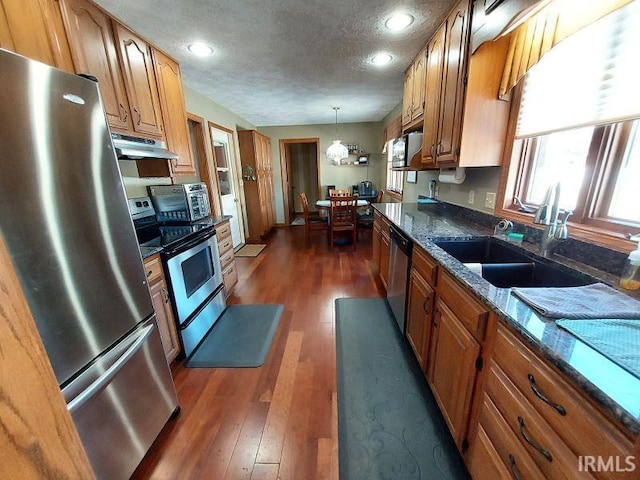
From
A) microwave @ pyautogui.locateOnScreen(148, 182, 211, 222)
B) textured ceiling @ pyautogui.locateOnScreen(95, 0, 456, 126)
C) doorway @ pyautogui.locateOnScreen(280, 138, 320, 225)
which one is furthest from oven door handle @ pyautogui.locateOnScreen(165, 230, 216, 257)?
doorway @ pyautogui.locateOnScreen(280, 138, 320, 225)

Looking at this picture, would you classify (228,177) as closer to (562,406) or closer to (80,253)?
(80,253)

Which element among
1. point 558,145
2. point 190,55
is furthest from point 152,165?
point 558,145

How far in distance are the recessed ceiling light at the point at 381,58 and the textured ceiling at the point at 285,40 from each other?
5 cm

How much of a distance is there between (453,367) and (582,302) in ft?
1.87

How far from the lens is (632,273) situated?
2.88 ft

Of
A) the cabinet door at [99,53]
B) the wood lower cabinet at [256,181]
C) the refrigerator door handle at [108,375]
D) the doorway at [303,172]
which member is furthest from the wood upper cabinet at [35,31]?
the doorway at [303,172]

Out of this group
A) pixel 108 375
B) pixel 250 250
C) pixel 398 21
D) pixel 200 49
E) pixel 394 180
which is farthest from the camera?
pixel 394 180

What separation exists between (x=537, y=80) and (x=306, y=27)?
59.9 inches

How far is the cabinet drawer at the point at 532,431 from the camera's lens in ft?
1.94

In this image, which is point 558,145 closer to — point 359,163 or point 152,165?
point 152,165

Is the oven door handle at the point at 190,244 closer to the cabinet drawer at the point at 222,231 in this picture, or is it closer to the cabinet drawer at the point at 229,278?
the cabinet drawer at the point at 222,231

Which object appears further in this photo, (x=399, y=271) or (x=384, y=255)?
(x=384, y=255)

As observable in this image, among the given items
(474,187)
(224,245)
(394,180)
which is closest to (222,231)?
(224,245)

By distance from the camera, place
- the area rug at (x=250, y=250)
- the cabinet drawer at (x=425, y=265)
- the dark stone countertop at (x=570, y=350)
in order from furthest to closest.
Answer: the area rug at (x=250, y=250), the cabinet drawer at (x=425, y=265), the dark stone countertop at (x=570, y=350)
